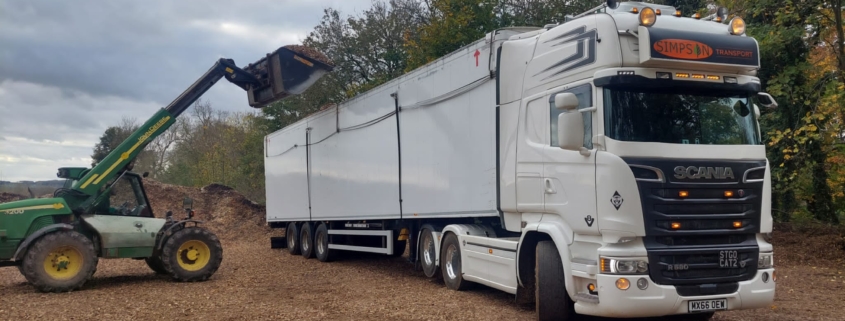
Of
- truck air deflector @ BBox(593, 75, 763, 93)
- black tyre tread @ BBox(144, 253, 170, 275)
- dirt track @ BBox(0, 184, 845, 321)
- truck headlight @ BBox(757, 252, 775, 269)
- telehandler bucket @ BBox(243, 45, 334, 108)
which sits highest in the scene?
telehandler bucket @ BBox(243, 45, 334, 108)

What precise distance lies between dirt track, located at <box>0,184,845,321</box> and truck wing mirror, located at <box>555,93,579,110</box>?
9.02 ft

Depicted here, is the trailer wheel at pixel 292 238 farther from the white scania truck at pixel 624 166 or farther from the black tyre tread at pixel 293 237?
the white scania truck at pixel 624 166

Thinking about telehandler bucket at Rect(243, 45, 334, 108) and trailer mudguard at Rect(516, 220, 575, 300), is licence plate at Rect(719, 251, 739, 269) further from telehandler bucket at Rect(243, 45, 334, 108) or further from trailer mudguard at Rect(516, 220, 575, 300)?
telehandler bucket at Rect(243, 45, 334, 108)

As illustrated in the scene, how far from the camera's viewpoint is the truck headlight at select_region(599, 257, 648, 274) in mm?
6844

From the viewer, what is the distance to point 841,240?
46.3 feet

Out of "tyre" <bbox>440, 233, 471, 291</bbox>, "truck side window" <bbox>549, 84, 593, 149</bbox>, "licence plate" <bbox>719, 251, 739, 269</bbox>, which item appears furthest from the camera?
"tyre" <bbox>440, 233, 471, 291</bbox>

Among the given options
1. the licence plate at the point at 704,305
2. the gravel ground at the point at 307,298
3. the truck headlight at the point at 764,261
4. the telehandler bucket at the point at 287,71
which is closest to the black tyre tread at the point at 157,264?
the gravel ground at the point at 307,298

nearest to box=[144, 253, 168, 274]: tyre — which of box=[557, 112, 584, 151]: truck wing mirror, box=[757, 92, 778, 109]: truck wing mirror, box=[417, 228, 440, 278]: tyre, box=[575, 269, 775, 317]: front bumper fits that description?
box=[417, 228, 440, 278]: tyre

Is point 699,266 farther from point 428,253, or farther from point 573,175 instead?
point 428,253

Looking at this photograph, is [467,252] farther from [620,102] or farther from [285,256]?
[285,256]

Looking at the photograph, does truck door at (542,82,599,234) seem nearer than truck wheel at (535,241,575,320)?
Yes

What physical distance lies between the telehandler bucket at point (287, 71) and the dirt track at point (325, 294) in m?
3.61

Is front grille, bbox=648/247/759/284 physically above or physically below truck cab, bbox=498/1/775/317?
below

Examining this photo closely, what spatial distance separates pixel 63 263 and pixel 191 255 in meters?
2.15
